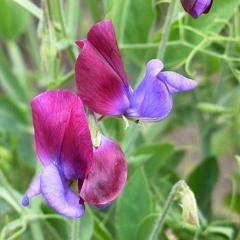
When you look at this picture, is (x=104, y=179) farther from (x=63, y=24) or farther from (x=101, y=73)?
(x=63, y=24)

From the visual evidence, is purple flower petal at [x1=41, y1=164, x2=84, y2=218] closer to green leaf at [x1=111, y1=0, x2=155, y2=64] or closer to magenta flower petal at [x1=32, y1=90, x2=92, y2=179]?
magenta flower petal at [x1=32, y1=90, x2=92, y2=179]

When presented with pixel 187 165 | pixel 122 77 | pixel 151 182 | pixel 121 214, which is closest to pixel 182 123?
pixel 151 182

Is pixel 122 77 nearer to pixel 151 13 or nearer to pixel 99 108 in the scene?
pixel 99 108

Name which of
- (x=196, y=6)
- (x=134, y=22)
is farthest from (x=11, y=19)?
(x=196, y=6)

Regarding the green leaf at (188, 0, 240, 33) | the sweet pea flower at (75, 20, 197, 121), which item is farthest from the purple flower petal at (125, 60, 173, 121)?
the green leaf at (188, 0, 240, 33)

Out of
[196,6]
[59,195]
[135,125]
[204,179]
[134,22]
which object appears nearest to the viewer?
[59,195]

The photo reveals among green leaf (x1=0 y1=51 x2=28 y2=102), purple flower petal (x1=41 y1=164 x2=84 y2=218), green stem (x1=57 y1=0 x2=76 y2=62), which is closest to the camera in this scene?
purple flower petal (x1=41 y1=164 x2=84 y2=218)
